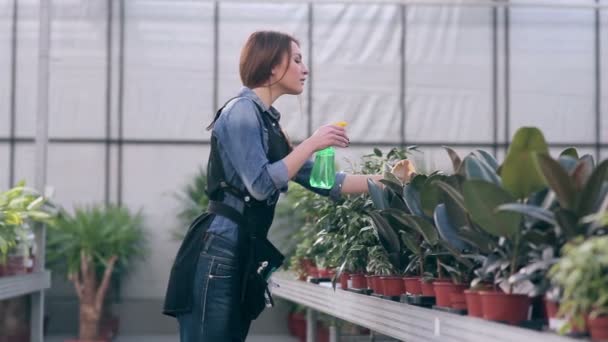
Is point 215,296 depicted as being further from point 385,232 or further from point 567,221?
point 385,232

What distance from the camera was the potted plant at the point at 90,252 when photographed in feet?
32.9

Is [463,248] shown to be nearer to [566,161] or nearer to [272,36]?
[566,161]

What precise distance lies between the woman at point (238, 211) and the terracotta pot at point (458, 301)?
1.57 ft

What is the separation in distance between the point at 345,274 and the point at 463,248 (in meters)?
1.37

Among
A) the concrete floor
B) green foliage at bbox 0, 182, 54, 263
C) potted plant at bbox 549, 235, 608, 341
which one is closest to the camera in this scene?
potted plant at bbox 549, 235, 608, 341

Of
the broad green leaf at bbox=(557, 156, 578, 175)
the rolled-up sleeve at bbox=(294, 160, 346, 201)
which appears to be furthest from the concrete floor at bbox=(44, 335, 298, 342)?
the broad green leaf at bbox=(557, 156, 578, 175)

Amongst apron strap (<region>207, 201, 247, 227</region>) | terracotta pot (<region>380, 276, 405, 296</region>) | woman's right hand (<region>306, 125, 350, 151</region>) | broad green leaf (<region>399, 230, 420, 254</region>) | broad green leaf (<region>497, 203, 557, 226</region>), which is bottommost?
terracotta pot (<region>380, 276, 405, 296</region>)

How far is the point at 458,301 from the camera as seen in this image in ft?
8.91

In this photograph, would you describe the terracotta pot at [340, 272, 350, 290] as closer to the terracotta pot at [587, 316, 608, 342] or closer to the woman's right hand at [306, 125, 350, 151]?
the woman's right hand at [306, 125, 350, 151]

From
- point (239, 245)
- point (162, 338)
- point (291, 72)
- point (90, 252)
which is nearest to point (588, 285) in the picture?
point (239, 245)

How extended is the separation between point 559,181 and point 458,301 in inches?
23.0

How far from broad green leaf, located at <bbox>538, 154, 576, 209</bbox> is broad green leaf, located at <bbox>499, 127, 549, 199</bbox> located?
0.07 m

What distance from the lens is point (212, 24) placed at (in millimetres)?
11773

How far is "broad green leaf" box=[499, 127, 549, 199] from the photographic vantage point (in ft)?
7.63
